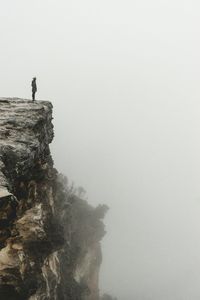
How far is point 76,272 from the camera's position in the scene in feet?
191

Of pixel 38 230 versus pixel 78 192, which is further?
pixel 78 192

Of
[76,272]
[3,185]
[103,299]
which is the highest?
[3,185]

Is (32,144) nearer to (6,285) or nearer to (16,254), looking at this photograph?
(16,254)

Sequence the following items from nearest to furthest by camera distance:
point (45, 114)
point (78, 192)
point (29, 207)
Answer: point (29, 207)
point (45, 114)
point (78, 192)

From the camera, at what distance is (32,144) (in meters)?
26.7

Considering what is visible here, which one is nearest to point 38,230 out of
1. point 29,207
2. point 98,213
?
point 29,207

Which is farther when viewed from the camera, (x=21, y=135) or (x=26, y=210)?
(x=26, y=210)

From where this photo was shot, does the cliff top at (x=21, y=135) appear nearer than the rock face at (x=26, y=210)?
No

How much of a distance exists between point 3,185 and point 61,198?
106 feet

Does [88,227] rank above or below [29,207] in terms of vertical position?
below

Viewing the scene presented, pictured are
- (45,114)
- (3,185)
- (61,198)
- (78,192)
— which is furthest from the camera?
(78,192)

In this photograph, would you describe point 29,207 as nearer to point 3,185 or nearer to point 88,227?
point 3,185

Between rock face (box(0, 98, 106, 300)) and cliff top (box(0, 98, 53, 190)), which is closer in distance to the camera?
rock face (box(0, 98, 106, 300))

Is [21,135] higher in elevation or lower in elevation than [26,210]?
higher
